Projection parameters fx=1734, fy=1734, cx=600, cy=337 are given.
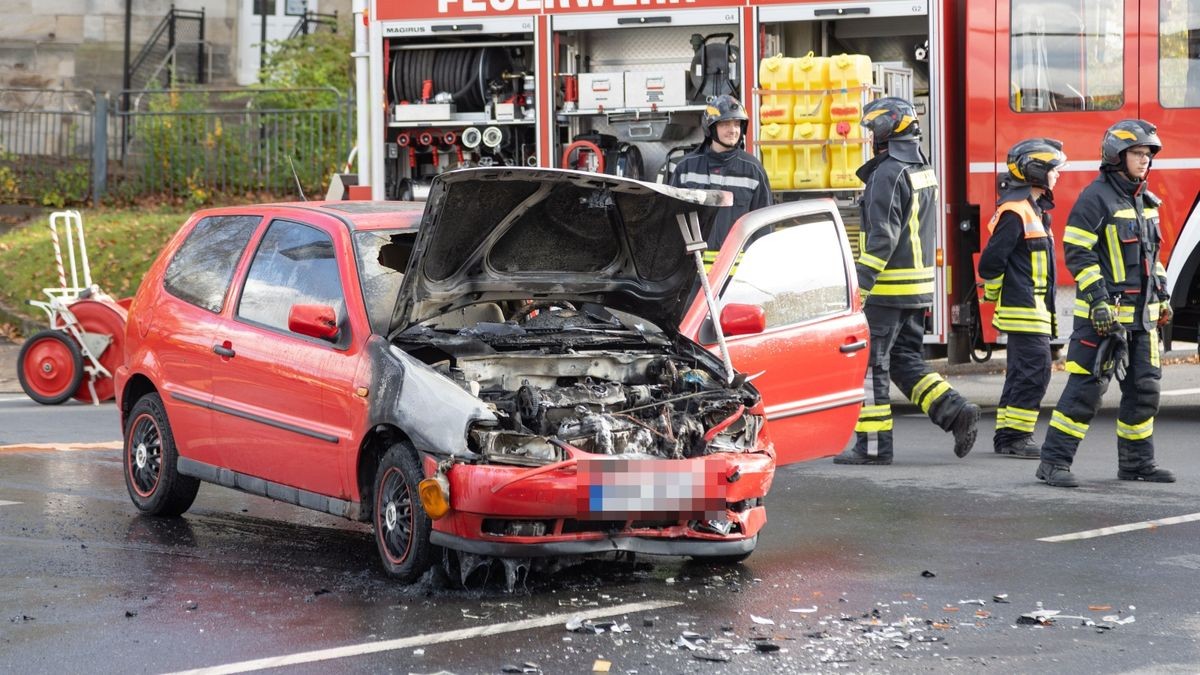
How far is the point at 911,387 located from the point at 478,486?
180 inches

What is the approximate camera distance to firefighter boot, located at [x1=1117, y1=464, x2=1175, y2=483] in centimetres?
916

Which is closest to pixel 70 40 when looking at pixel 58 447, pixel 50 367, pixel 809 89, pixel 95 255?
pixel 95 255

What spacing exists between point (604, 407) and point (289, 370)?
1.34 meters

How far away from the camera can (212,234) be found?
26.5 feet

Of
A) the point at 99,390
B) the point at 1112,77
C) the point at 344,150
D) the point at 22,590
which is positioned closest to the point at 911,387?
the point at 1112,77

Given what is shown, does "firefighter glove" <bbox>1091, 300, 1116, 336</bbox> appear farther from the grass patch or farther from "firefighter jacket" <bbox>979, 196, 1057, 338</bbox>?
the grass patch

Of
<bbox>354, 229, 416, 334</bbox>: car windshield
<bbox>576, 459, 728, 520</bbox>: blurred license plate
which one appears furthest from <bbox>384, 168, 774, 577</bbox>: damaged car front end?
<bbox>354, 229, 416, 334</bbox>: car windshield

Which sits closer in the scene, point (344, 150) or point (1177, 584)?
point (1177, 584)

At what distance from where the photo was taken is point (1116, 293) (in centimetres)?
905

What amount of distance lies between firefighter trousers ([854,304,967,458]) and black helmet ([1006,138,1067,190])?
1037 mm

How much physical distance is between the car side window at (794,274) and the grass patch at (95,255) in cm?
1060

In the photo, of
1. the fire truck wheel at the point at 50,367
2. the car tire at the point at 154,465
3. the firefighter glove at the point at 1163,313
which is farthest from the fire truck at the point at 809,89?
the car tire at the point at 154,465

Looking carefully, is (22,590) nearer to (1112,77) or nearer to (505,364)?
(505,364)

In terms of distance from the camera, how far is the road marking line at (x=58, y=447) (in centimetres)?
1057
